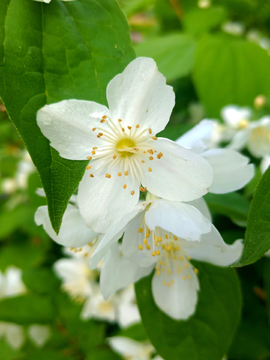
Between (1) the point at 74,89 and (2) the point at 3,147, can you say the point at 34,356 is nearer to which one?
(1) the point at 74,89

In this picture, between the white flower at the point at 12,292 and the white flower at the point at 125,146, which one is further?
the white flower at the point at 12,292

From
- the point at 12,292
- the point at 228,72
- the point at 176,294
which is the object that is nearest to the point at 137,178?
the point at 176,294

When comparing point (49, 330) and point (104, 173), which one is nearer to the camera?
point (104, 173)

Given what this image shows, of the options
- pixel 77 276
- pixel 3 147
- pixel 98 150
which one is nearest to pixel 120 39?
pixel 98 150

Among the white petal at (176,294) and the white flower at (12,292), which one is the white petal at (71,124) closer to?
the white petal at (176,294)

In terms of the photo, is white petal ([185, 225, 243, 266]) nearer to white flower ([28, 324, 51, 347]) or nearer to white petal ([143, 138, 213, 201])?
white petal ([143, 138, 213, 201])

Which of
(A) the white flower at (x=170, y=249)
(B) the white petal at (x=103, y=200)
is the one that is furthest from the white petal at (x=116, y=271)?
(B) the white petal at (x=103, y=200)
